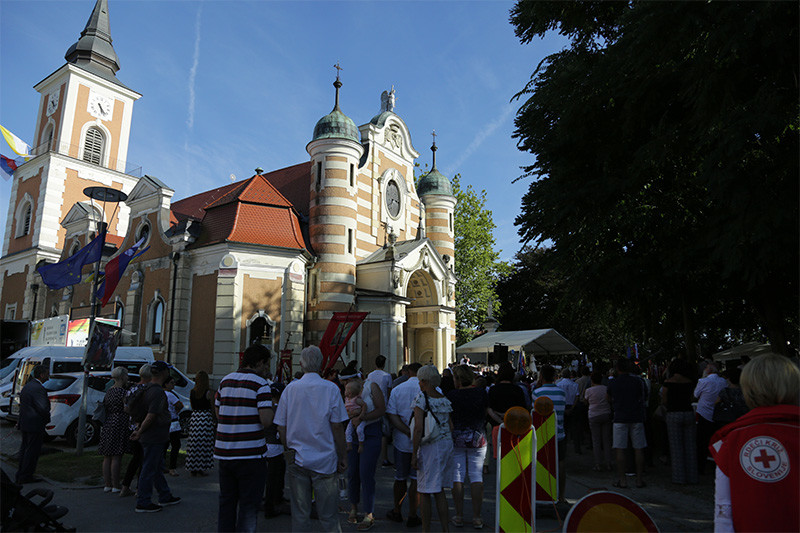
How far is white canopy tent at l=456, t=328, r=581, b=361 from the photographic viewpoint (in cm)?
2339

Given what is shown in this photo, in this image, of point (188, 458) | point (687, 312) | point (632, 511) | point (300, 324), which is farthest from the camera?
point (300, 324)

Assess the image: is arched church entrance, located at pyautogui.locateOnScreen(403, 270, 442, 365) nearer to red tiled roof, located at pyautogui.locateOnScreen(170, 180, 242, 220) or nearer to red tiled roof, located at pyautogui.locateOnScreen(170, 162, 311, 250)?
red tiled roof, located at pyautogui.locateOnScreen(170, 162, 311, 250)

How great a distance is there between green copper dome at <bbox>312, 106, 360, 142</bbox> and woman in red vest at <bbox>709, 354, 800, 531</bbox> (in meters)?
23.2

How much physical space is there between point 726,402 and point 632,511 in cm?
677

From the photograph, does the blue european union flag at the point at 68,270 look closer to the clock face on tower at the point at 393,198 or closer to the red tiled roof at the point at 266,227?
the red tiled roof at the point at 266,227

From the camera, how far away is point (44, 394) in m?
Answer: 8.43

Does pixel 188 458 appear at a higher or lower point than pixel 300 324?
lower

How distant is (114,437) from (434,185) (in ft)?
84.9

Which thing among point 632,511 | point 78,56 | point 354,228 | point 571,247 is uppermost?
point 78,56

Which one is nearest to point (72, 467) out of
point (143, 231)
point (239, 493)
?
point (239, 493)

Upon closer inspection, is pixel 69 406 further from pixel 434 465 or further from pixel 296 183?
pixel 296 183

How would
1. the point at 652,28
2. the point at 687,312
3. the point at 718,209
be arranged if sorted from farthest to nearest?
the point at 687,312, the point at 718,209, the point at 652,28

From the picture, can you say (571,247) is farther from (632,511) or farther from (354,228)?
(354,228)

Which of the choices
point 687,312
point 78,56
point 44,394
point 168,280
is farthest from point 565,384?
point 78,56
